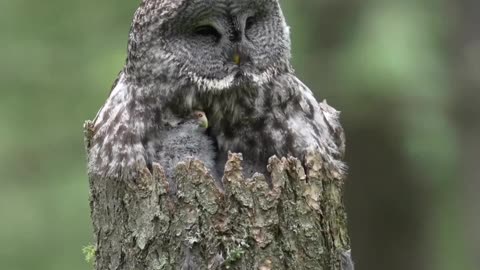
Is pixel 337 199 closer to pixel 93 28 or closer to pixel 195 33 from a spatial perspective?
pixel 195 33

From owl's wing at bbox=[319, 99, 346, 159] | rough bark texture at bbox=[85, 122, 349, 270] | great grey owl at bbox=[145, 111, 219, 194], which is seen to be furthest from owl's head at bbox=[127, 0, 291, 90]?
rough bark texture at bbox=[85, 122, 349, 270]

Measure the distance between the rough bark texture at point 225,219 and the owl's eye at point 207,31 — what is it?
1.86 feet

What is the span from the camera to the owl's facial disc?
3.37 meters

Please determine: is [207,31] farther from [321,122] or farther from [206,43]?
[321,122]

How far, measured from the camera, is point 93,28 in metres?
7.76

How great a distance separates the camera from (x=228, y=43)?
135 inches

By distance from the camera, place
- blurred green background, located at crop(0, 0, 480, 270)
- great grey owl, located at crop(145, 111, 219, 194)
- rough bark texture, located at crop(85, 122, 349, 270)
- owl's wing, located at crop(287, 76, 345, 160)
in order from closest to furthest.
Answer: rough bark texture, located at crop(85, 122, 349, 270)
great grey owl, located at crop(145, 111, 219, 194)
owl's wing, located at crop(287, 76, 345, 160)
blurred green background, located at crop(0, 0, 480, 270)

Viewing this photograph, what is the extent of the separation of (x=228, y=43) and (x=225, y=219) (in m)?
0.72

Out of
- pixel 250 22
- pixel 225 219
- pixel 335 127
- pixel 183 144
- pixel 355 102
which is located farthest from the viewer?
pixel 355 102

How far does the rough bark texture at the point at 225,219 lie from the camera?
301 centimetres

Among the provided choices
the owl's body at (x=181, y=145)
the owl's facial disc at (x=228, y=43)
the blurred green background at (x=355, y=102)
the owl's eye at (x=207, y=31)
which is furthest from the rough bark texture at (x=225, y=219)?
the blurred green background at (x=355, y=102)

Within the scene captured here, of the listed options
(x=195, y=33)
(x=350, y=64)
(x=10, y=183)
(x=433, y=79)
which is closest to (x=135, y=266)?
(x=195, y=33)

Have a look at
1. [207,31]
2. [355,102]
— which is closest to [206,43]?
[207,31]

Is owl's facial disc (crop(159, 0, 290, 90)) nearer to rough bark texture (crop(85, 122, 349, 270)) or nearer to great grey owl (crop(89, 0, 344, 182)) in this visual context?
great grey owl (crop(89, 0, 344, 182))
